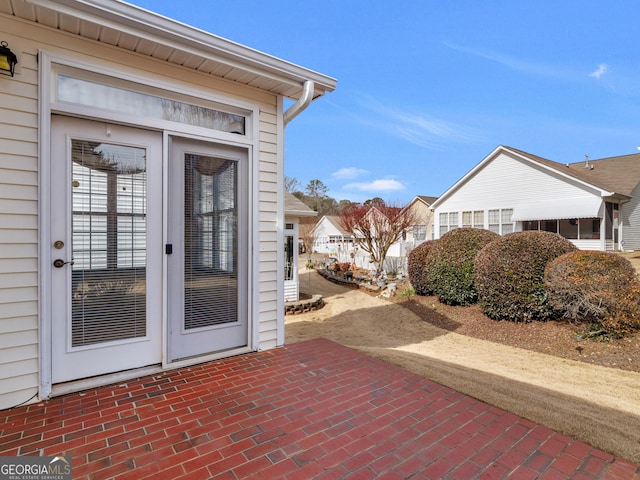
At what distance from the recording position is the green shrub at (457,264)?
24.5ft

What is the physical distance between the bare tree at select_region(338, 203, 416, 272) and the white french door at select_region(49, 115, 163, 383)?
1191 centimetres

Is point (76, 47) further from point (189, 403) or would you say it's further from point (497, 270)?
point (497, 270)

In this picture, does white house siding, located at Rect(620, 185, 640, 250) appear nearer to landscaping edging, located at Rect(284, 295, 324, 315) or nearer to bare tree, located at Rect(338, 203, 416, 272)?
bare tree, located at Rect(338, 203, 416, 272)

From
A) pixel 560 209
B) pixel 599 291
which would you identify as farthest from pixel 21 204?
pixel 560 209

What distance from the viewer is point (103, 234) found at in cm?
279

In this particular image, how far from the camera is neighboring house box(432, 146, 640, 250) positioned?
14.5 metres

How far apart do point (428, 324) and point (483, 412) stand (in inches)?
206

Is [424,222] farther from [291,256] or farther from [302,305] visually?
[302,305]

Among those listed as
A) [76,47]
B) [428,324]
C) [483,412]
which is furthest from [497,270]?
[76,47]

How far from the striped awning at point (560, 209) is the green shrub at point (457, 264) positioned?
9.35 meters

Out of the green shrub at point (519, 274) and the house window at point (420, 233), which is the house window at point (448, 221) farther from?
the green shrub at point (519, 274)

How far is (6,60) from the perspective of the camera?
2.30 m

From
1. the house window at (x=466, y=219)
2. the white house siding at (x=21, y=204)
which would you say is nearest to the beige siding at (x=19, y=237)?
the white house siding at (x=21, y=204)

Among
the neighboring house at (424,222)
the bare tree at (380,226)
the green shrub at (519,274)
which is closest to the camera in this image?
the green shrub at (519,274)
